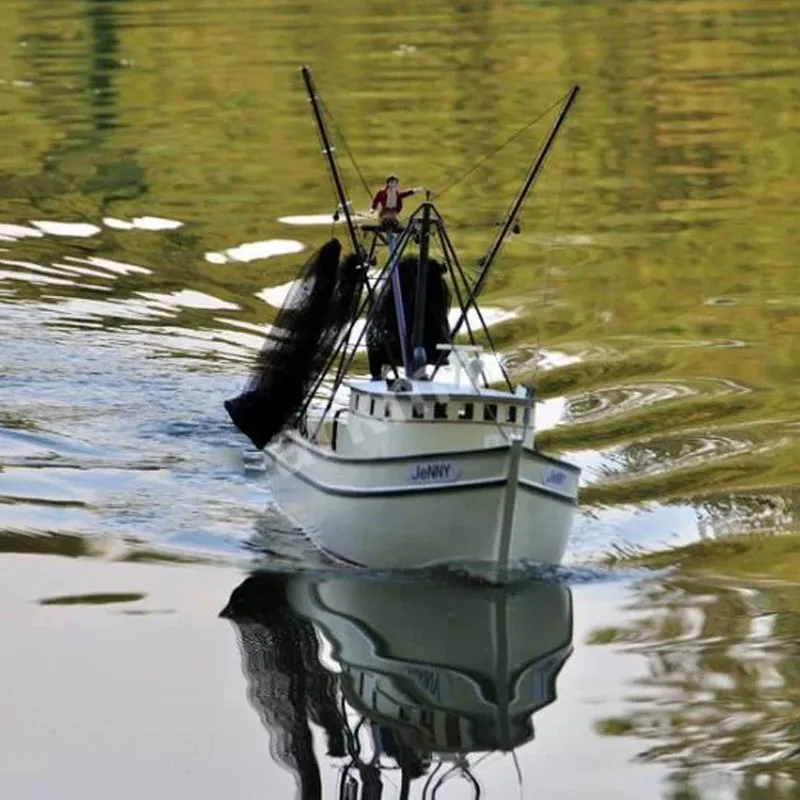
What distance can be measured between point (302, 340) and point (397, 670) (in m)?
7.53

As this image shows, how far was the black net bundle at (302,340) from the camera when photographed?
88.4ft

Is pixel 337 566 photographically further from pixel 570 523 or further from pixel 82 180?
pixel 82 180

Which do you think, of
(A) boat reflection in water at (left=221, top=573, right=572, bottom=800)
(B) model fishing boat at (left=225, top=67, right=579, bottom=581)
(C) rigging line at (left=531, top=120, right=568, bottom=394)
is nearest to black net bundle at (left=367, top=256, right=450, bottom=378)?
(B) model fishing boat at (left=225, top=67, right=579, bottom=581)

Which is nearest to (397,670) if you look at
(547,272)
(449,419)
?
(449,419)

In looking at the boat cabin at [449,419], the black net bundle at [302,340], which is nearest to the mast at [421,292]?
the boat cabin at [449,419]

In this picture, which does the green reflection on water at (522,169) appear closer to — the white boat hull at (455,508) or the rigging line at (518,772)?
the white boat hull at (455,508)

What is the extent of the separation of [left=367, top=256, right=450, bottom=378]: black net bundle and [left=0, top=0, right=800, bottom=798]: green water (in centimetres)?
255

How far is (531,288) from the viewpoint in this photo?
126 feet

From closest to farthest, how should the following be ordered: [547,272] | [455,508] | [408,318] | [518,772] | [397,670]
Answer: [518,772] < [397,670] < [455,508] < [408,318] < [547,272]

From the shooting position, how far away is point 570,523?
75.6ft

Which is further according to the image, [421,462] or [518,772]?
[421,462]

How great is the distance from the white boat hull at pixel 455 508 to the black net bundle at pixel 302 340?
12.0 feet

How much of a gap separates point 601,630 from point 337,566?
363 cm

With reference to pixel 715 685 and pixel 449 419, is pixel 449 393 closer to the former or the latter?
pixel 449 419
